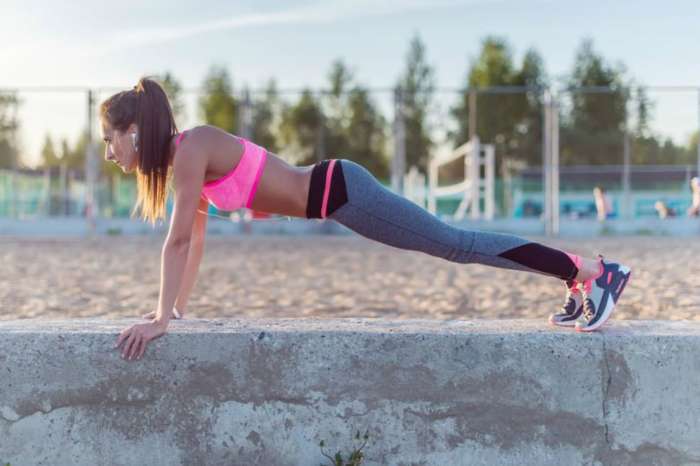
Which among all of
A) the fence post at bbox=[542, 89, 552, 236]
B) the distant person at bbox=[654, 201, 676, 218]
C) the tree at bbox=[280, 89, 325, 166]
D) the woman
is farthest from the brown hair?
the tree at bbox=[280, 89, 325, 166]

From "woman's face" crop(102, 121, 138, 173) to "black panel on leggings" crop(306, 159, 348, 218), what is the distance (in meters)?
0.55

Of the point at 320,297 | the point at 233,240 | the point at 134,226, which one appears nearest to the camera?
the point at 320,297

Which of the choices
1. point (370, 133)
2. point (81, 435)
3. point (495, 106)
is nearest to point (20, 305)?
point (81, 435)

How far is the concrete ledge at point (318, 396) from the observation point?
2270 mm

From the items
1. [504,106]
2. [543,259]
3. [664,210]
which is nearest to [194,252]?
[543,259]

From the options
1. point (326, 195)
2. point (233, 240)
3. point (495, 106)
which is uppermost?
point (495, 106)

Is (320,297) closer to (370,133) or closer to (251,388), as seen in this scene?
(251,388)

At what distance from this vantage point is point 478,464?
2.28 meters

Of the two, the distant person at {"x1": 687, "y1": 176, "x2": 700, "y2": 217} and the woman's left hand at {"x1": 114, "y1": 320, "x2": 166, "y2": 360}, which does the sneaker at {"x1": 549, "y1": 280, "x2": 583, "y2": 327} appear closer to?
the woman's left hand at {"x1": 114, "y1": 320, "x2": 166, "y2": 360}

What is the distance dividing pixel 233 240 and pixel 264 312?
8131mm

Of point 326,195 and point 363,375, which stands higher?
point 326,195

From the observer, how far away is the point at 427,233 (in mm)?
2482

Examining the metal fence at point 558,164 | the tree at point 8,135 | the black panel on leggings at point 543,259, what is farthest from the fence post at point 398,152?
the black panel on leggings at point 543,259

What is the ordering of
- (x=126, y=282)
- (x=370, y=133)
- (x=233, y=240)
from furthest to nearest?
1. (x=370, y=133)
2. (x=233, y=240)
3. (x=126, y=282)
